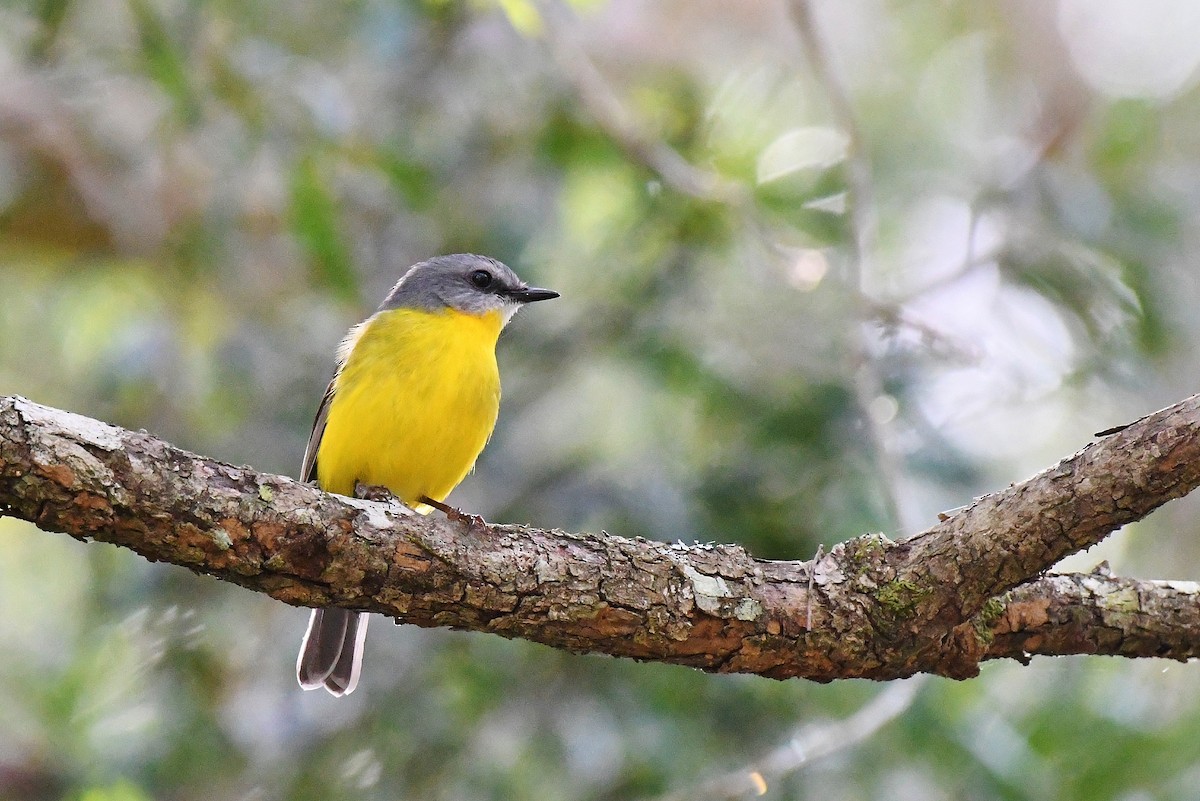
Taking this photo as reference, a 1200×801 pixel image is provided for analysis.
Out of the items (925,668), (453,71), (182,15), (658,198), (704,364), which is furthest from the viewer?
(453,71)

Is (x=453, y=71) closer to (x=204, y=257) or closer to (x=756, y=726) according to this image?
(x=204, y=257)

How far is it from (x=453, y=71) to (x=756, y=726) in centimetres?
347

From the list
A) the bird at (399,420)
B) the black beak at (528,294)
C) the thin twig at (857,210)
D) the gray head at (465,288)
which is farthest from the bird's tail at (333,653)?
the thin twig at (857,210)

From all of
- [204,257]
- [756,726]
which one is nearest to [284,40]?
[204,257]

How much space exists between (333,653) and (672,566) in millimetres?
1798

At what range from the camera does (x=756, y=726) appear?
473 cm

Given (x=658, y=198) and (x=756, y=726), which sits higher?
(x=658, y=198)

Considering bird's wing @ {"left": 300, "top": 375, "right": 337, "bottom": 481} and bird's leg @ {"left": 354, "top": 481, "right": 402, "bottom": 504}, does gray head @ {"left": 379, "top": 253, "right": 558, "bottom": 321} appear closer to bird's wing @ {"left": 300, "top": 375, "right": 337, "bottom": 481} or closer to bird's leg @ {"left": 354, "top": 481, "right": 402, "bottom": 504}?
bird's wing @ {"left": 300, "top": 375, "right": 337, "bottom": 481}

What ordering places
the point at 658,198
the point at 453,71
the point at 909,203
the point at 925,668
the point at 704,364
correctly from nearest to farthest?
1. the point at 925,668
2. the point at 704,364
3. the point at 658,198
4. the point at 453,71
5. the point at 909,203

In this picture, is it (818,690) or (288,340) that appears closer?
(818,690)

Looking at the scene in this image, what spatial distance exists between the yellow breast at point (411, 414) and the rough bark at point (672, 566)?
4.03ft

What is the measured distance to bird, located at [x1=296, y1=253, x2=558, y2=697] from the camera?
155 inches

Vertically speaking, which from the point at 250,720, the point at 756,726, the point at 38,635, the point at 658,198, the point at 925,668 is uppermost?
the point at 925,668

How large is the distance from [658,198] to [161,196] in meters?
2.63
